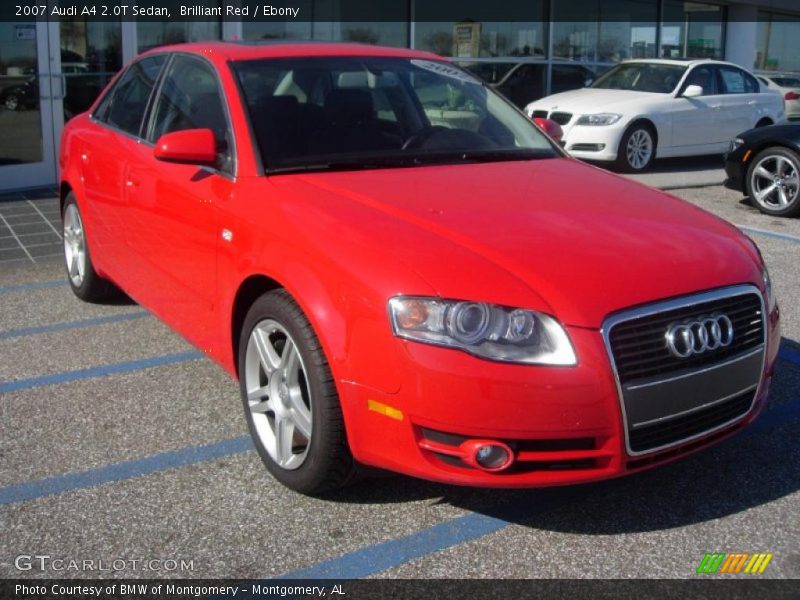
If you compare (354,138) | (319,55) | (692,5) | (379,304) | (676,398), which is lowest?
(676,398)

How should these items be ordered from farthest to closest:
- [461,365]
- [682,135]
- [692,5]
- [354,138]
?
[692,5] → [682,135] → [354,138] → [461,365]

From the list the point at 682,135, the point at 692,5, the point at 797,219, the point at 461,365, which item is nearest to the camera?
the point at 461,365

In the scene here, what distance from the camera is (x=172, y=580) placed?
299cm

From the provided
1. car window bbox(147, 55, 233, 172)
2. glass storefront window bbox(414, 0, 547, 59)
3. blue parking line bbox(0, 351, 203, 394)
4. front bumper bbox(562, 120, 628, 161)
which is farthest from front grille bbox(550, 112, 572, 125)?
blue parking line bbox(0, 351, 203, 394)

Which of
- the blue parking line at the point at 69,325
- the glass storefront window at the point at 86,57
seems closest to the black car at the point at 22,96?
the glass storefront window at the point at 86,57

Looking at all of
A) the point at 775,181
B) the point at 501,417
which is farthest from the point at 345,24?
the point at 501,417

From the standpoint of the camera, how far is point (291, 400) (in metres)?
3.50

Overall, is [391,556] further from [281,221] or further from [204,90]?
[204,90]

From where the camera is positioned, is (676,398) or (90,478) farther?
(90,478)

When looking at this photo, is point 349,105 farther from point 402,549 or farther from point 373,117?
point 402,549

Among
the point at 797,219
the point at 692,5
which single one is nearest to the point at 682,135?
the point at 797,219

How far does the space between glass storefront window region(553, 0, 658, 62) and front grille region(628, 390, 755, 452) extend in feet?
48.5

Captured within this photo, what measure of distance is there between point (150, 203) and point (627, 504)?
A: 8.56 ft

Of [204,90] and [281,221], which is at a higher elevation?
[204,90]
